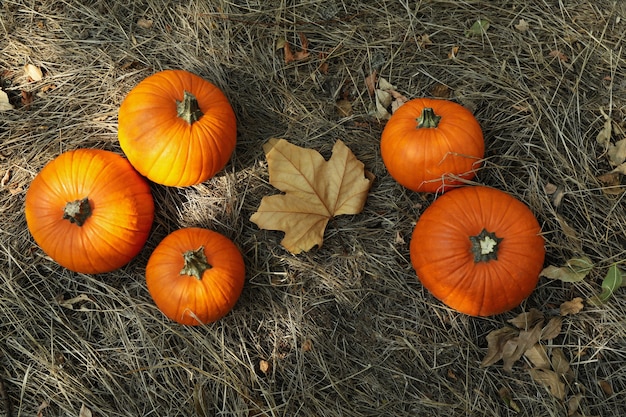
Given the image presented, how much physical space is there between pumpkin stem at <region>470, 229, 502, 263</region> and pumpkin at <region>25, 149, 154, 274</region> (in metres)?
1.89

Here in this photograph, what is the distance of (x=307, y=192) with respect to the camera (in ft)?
10.2

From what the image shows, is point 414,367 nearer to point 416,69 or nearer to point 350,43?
point 416,69

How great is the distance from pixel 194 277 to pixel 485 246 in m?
1.55

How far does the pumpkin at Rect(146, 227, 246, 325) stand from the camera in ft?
9.04

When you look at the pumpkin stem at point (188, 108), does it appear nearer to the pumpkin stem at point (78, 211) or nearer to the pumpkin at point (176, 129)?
the pumpkin at point (176, 129)

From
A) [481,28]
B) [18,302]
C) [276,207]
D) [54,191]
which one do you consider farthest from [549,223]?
[18,302]

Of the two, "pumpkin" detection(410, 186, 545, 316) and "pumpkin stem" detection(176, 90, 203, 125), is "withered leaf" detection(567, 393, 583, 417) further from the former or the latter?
"pumpkin stem" detection(176, 90, 203, 125)

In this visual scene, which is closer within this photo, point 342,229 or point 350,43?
point 342,229

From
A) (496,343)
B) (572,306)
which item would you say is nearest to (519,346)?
(496,343)

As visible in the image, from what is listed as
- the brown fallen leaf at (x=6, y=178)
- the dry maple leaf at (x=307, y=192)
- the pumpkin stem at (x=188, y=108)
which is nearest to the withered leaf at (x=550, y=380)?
→ the dry maple leaf at (x=307, y=192)

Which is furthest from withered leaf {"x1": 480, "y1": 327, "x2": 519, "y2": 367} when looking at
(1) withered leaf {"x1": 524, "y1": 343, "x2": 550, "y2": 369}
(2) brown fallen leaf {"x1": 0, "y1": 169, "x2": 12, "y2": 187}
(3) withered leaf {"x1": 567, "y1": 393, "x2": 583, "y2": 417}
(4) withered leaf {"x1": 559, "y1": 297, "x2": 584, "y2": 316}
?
(2) brown fallen leaf {"x1": 0, "y1": 169, "x2": 12, "y2": 187}

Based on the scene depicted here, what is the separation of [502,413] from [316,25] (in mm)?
2679

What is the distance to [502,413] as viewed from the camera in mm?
2883

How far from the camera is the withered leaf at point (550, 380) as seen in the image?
9.23 feet
